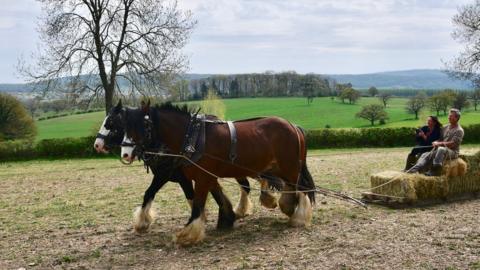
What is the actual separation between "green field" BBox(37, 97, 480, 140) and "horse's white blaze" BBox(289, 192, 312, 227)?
40348 mm

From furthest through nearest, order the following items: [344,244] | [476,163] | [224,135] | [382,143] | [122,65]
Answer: [382,143] < [122,65] < [476,163] < [224,135] < [344,244]

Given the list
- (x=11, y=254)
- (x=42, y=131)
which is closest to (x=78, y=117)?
(x=42, y=131)

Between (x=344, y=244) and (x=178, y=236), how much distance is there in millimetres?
2336

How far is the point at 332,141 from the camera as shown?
29.8m

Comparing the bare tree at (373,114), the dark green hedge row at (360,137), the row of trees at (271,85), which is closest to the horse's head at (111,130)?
the dark green hedge row at (360,137)

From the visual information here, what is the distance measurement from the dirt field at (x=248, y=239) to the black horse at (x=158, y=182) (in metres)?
0.22

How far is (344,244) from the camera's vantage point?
6.86 metres

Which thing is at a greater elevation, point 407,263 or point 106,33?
point 106,33

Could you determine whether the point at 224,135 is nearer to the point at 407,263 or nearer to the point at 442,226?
the point at 407,263

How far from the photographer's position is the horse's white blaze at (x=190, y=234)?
7.04m

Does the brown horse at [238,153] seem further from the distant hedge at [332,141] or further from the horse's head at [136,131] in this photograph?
the distant hedge at [332,141]

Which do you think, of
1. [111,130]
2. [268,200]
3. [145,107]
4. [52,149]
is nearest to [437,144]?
[268,200]

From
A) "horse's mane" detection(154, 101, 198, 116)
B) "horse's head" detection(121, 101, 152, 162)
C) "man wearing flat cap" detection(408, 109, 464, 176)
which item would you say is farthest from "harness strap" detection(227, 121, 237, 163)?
"man wearing flat cap" detection(408, 109, 464, 176)

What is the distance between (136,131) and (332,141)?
2369 centimetres
